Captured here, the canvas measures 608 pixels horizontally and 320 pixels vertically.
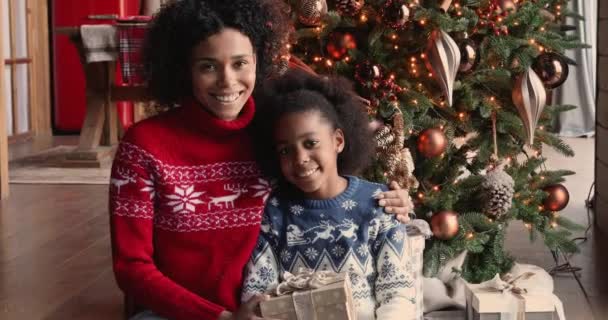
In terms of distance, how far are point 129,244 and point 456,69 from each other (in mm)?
1124

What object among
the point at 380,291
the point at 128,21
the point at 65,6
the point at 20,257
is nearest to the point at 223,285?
the point at 380,291

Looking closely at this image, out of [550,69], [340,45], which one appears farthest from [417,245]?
[550,69]

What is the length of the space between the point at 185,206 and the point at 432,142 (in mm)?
973

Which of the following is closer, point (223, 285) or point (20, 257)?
point (223, 285)

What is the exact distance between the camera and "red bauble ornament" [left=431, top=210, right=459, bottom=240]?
249 cm

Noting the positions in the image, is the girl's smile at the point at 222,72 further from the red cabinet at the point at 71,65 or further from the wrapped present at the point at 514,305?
the red cabinet at the point at 71,65

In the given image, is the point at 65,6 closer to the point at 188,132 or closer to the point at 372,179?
the point at 372,179

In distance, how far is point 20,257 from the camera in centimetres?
323

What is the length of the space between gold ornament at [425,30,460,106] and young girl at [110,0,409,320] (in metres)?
0.71

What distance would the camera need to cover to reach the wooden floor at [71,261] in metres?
2.64

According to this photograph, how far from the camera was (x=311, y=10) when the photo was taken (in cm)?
238

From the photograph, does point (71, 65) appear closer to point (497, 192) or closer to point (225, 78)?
point (497, 192)

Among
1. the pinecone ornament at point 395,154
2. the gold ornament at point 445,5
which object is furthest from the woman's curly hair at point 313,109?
the gold ornament at point 445,5

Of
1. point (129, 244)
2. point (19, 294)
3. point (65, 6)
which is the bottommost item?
point (19, 294)
